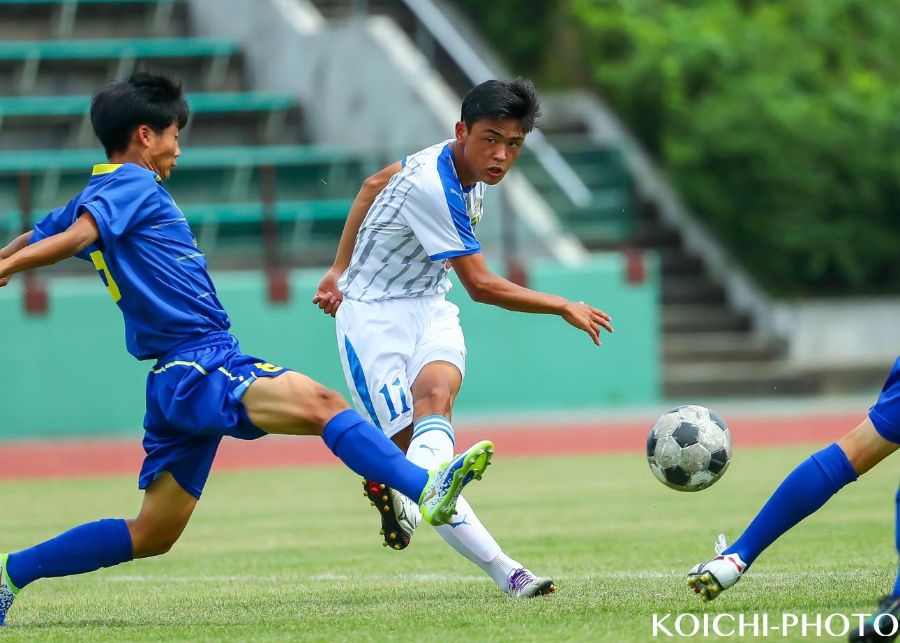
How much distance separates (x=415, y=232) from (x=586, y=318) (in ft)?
2.90

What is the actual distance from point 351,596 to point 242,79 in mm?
18731

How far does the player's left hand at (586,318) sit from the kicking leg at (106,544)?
1.57 m

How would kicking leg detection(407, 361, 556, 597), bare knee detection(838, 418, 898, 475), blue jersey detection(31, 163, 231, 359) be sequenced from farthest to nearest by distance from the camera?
1. kicking leg detection(407, 361, 556, 597)
2. blue jersey detection(31, 163, 231, 359)
3. bare knee detection(838, 418, 898, 475)

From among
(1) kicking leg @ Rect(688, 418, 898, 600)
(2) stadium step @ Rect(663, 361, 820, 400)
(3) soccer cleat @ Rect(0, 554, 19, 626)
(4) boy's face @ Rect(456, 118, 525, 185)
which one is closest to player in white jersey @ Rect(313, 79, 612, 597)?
(4) boy's face @ Rect(456, 118, 525, 185)

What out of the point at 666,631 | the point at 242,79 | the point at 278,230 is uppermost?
the point at 242,79

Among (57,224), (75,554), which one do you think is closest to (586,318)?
(57,224)

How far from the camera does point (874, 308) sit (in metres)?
20.6

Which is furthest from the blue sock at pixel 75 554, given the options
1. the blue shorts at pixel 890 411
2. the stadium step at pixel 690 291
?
the stadium step at pixel 690 291

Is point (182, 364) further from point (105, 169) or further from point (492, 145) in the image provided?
point (492, 145)

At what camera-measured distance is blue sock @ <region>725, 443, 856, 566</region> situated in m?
5.39

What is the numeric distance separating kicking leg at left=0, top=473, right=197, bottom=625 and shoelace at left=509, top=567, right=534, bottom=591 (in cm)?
128

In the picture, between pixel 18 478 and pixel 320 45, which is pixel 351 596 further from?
pixel 320 45

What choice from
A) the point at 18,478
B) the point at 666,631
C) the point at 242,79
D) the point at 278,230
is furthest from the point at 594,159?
the point at 666,631

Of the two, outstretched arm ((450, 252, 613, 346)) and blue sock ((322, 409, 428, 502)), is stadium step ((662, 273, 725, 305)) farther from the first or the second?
blue sock ((322, 409, 428, 502))
